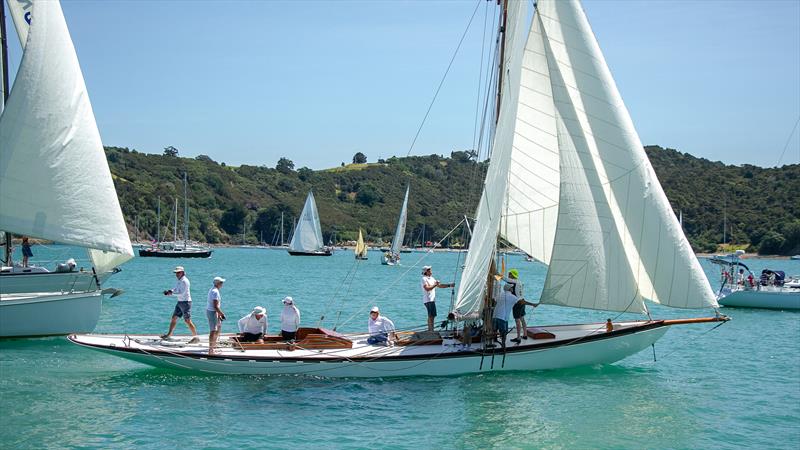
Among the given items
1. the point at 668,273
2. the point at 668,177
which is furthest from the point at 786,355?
the point at 668,177

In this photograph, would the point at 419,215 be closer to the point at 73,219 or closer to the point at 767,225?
the point at 767,225

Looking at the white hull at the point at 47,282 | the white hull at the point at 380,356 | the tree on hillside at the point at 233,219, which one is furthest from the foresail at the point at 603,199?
the tree on hillside at the point at 233,219

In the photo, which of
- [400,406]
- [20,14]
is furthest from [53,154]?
[400,406]

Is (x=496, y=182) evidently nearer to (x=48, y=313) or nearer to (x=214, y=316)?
(x=214, y=316)

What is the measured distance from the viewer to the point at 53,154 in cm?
1941

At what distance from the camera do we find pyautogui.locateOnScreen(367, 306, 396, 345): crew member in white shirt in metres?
18.4

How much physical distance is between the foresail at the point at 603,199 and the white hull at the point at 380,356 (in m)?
1.14

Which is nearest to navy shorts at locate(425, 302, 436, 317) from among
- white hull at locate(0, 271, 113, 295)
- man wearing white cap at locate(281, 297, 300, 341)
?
man wearing white cap at locate(281, 297, 300, 341)

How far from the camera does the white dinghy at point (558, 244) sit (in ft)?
57.2

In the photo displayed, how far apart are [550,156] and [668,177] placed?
451 ft

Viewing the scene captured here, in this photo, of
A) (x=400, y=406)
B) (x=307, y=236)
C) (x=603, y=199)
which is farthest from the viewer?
(x=307, y=236)

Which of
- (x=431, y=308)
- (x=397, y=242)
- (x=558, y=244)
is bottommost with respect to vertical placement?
(x=431, y=308)

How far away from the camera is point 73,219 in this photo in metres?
19.4

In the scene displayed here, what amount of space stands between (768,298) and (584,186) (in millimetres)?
25096
